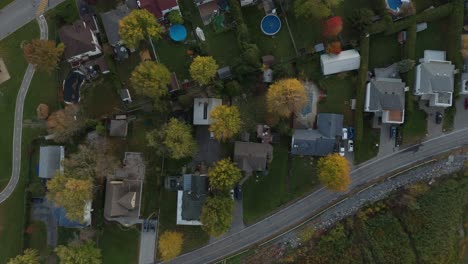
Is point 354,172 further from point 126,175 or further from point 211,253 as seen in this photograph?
point 126,175

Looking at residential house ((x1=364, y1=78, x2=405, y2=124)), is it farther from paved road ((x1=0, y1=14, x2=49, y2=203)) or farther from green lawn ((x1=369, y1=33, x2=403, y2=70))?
paved road ((x1=0, y1=14, x2=49, y2=203))

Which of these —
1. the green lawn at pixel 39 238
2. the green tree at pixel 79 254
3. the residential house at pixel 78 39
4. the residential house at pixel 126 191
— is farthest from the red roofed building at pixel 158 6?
the green lawn at pixel 39 238

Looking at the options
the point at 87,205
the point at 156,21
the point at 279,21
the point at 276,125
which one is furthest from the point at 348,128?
the point at 87,205

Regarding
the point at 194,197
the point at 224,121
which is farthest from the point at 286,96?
the point at 194,197

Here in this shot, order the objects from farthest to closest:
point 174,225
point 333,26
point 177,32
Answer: point 174,225 → point 177,32 → point 333,26

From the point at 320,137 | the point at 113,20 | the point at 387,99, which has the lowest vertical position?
the point at 320,137

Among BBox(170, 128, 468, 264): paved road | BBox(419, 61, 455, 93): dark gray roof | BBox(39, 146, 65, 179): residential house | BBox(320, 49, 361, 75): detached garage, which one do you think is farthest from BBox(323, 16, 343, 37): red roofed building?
BBox(39, 146, 65, 179): residential house

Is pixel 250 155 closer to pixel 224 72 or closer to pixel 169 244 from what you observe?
pixel 224 72
